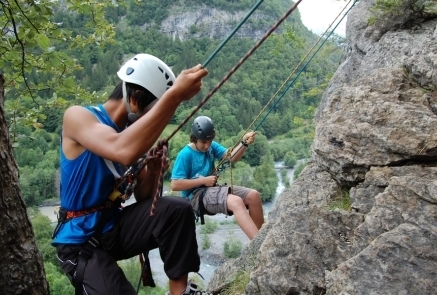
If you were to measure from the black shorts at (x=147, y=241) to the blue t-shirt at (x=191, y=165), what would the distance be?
2491 millimetres

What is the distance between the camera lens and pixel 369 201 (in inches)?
120

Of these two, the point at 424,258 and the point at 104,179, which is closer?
the point at 424,258

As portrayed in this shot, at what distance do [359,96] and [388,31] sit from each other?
1620 millimetres

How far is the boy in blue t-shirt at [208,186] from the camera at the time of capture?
516cm

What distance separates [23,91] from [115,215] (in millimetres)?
2017

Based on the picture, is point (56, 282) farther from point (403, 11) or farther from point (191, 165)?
point (403, 11)

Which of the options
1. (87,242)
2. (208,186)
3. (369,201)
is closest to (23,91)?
(87,242)

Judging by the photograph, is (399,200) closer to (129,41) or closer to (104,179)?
(104,179)

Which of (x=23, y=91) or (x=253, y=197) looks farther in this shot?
(x=253, y=197)

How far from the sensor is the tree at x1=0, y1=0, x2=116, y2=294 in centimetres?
211

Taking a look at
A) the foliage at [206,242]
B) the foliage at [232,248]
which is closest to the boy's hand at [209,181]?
the foliage at [232,248]

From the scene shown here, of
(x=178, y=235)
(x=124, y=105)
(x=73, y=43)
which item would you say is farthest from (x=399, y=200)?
(x=73, y=43)

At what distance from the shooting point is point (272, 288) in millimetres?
3049

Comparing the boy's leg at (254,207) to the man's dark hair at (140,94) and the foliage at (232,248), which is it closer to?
the man's dark hair at (140,94)
